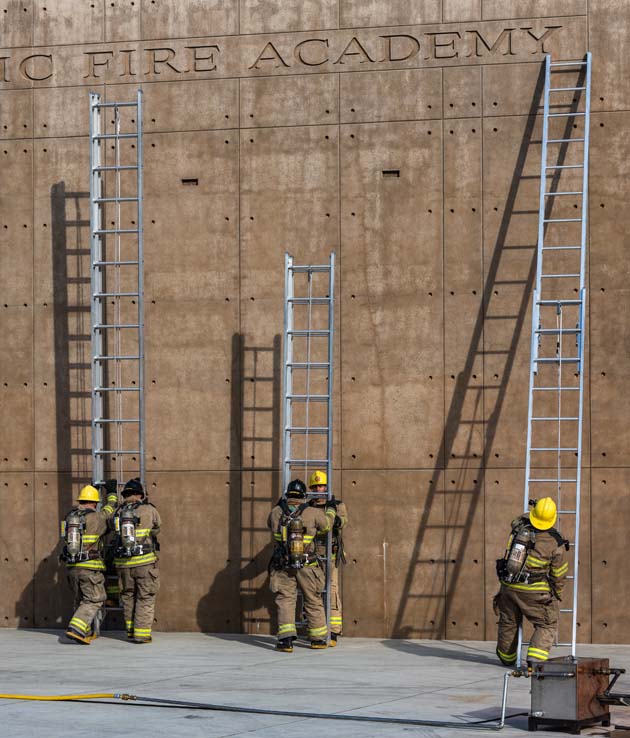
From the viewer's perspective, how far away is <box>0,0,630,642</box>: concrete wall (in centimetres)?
1413

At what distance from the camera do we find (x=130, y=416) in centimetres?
1496

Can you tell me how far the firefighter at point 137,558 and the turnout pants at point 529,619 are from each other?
3.89 meters

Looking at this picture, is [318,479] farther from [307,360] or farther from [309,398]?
[307,360]

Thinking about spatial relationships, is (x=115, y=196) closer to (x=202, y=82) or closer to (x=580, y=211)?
(x=202, y=82)

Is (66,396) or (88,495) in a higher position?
(66,396)

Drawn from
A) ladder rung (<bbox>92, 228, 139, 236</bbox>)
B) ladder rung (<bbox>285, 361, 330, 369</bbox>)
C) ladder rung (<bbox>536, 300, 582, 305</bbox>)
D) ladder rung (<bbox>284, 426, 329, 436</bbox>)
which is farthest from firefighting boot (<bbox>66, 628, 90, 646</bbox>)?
ladder rung (<bbox>536, 300, 582, 305</bbox>)

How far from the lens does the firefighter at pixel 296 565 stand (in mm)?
13320

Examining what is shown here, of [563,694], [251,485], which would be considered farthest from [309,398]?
[563,694]

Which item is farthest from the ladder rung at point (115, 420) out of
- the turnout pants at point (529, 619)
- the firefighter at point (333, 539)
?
the turnout pants at point (529, 619)

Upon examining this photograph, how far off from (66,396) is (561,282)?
5672 mm

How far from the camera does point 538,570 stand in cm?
1180

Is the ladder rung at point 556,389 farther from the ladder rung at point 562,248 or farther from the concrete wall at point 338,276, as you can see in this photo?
the ladder rung at point 562,248

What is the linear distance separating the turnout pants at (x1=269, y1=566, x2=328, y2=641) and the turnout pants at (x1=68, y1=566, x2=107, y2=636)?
76.0 inches

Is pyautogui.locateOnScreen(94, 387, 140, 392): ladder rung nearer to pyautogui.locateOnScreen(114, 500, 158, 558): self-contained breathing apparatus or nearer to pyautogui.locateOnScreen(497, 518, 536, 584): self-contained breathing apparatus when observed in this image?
pyautogui.locateOnScreen(114, 500, 158, 558): self-contained breathing apparatus
